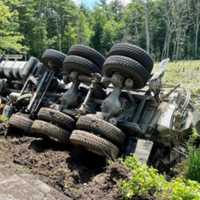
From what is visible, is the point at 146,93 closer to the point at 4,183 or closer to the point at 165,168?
the point at 165,168

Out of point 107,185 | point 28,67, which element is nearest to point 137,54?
point 107,185

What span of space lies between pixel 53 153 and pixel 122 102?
50.9 inches

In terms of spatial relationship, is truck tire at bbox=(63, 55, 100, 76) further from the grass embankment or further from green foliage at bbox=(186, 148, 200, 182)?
green foliage at bbox=(186, 148, 200, 182)

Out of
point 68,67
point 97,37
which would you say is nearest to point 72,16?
point 97,37

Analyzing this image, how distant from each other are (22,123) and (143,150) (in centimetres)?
239

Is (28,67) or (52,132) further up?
(28,67)

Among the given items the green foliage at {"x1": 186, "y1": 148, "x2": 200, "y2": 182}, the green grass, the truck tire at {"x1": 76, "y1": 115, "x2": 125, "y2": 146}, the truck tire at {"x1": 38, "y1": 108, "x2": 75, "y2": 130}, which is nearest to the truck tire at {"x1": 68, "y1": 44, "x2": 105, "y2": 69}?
the truck tire at {"x1": 38, "y1": 108, "x2": 75, "y2": 130}

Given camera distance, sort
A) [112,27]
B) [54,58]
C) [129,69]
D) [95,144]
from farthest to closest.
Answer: [112,27] < [54,58] < [129,69] < [95,144]

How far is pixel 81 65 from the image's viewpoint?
22.9ft

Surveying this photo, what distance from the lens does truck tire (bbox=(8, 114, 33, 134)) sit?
23.6 ft

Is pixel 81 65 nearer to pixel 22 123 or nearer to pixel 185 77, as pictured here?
pixel 22 123

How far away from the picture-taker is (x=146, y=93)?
6.75 metres

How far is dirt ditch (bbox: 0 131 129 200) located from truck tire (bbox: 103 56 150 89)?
126 centimetres

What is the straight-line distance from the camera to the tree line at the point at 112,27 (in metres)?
49.8
